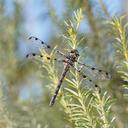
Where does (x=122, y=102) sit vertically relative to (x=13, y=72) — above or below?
below

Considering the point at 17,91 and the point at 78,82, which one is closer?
the point at 78,82

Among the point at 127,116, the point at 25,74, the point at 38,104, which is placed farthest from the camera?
the point at 25,74

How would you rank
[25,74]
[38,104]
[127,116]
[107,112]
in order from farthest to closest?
[25,74] < [38,104] < [127,116] < [107,112]

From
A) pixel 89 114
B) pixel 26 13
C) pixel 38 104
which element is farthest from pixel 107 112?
pixel 26 13

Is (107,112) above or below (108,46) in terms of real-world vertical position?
below

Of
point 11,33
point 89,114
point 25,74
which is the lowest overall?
point 89,114

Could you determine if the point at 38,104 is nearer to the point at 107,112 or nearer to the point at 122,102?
the point at 122,102

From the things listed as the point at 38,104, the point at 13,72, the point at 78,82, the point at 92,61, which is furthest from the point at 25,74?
the point at 78,82

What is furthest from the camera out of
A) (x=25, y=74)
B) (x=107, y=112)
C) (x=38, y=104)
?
(x=25, y=74)

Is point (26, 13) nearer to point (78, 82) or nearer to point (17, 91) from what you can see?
point (17, 91)
